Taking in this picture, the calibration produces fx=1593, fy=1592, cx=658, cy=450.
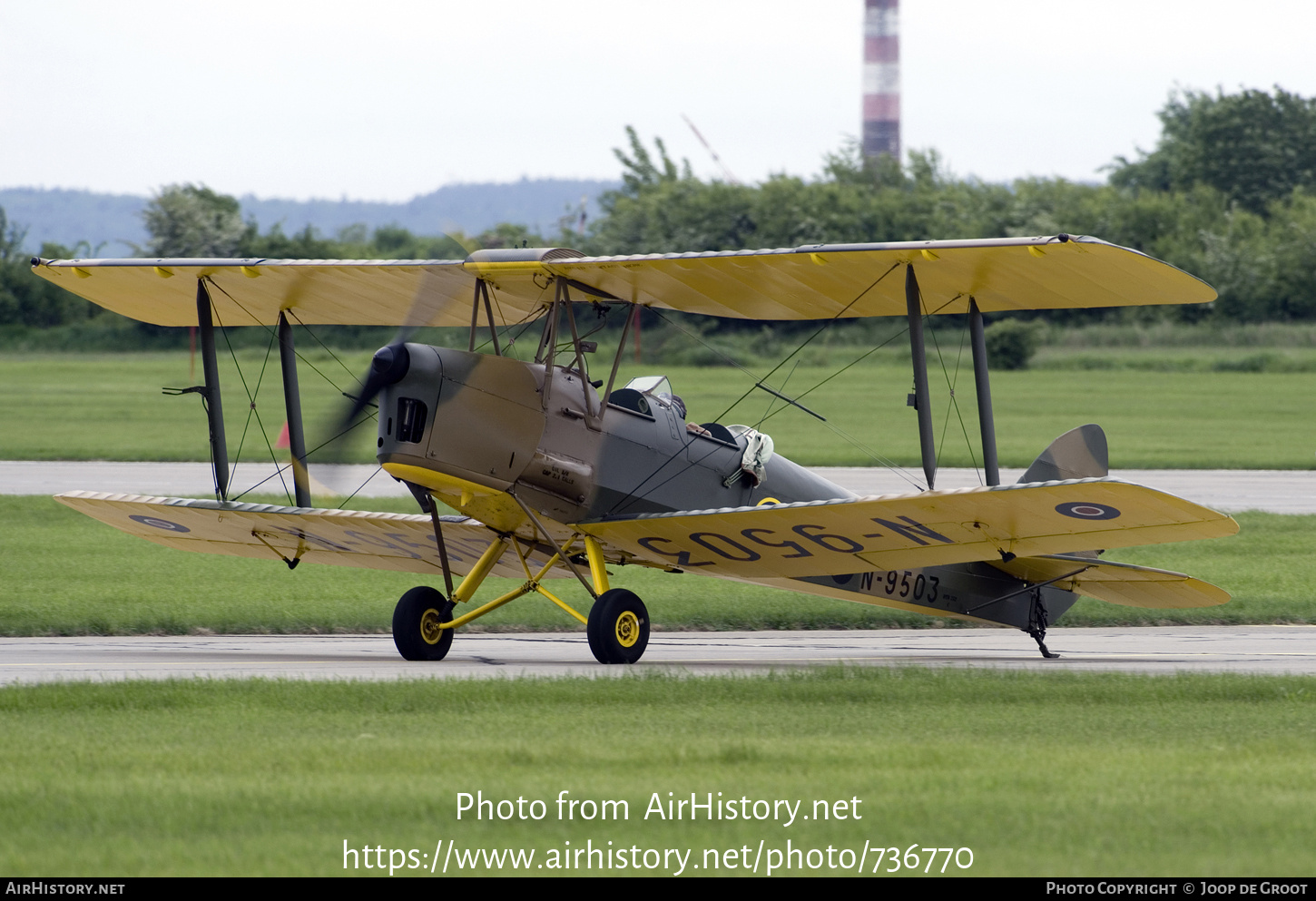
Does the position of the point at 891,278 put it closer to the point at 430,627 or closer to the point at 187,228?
the point at 430,627

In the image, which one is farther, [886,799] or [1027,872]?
[886,799]

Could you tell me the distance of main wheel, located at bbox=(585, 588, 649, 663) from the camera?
11.1 meters

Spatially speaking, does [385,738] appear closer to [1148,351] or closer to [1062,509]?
[1062,509]

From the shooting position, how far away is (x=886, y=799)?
256 inches

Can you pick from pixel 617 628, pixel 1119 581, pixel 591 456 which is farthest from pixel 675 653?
pixel 1119 581

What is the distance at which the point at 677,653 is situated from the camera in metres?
12.5

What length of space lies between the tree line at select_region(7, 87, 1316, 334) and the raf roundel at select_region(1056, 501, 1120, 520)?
5414cm

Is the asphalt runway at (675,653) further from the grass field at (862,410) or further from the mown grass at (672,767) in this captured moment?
the grass field at (862,410)

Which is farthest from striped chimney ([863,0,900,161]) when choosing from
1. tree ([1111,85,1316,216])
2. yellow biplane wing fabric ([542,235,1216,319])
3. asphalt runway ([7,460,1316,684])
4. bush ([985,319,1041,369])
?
yellow biplane wing fabric ([542,235,1216,319])

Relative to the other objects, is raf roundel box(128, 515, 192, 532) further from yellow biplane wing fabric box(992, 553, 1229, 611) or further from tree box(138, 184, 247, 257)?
tree box(138, 184, 247, 257)

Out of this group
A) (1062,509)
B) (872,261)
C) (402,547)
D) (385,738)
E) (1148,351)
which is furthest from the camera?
(1148,351)

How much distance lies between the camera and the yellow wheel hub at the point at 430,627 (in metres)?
11.7
